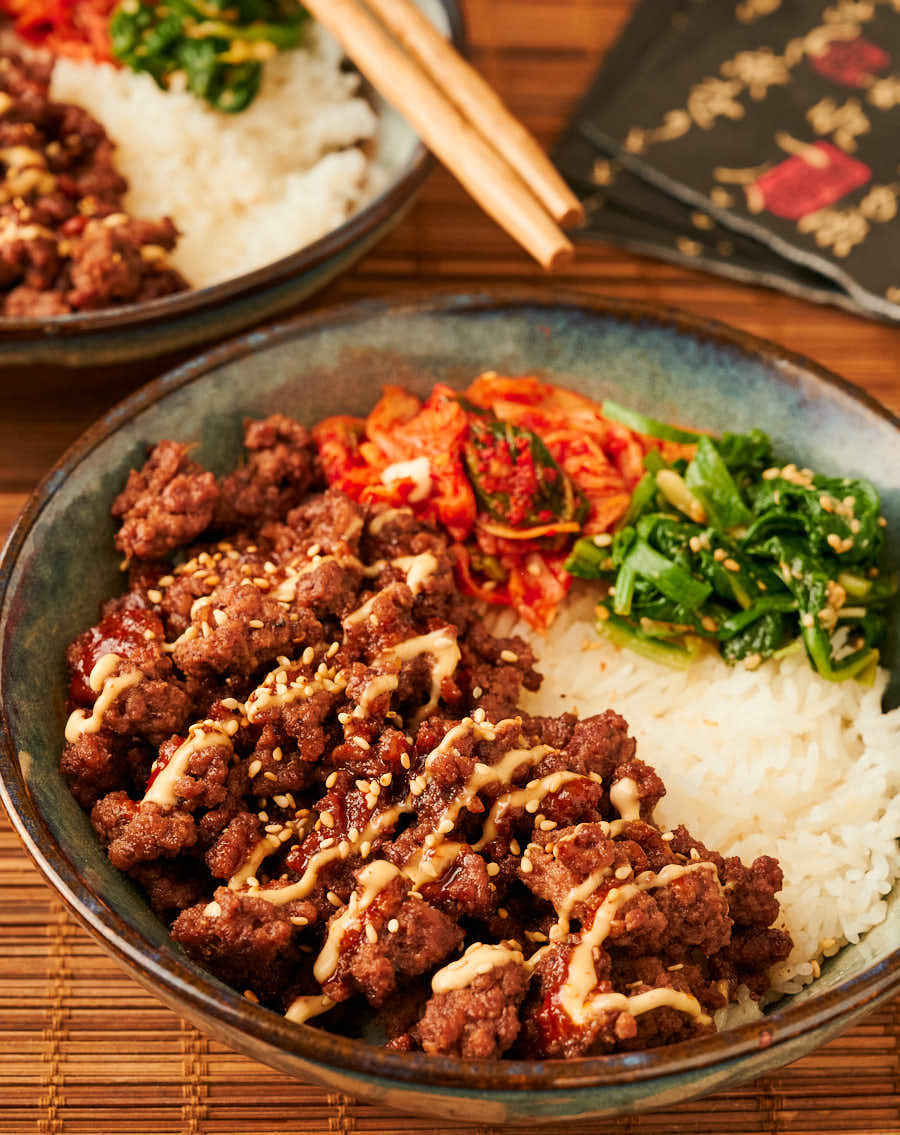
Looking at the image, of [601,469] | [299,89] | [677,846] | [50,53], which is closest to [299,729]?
[677,846]

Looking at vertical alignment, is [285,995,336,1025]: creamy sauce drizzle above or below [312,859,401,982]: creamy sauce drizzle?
below

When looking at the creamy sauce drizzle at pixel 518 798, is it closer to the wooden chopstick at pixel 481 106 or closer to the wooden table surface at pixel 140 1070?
the wooden table surface at pixel 140 1070

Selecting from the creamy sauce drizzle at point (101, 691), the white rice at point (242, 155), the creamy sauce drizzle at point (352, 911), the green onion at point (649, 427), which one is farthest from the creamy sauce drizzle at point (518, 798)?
the white rice at point (242, 155)

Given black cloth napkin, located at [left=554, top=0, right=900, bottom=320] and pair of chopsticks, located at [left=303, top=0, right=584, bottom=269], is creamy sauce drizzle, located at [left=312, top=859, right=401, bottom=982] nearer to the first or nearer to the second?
pair of chopsticks, located at [left=303, top=0, right=584, bottom=269]

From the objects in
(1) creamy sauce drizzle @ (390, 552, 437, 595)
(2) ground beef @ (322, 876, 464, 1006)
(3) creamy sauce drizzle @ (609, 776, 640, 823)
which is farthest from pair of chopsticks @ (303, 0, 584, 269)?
(2) ground beef @ (322, 876, 464, 1006)

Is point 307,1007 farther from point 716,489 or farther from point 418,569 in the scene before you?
point 716,489

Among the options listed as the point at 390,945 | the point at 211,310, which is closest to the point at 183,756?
the point at 390,945
